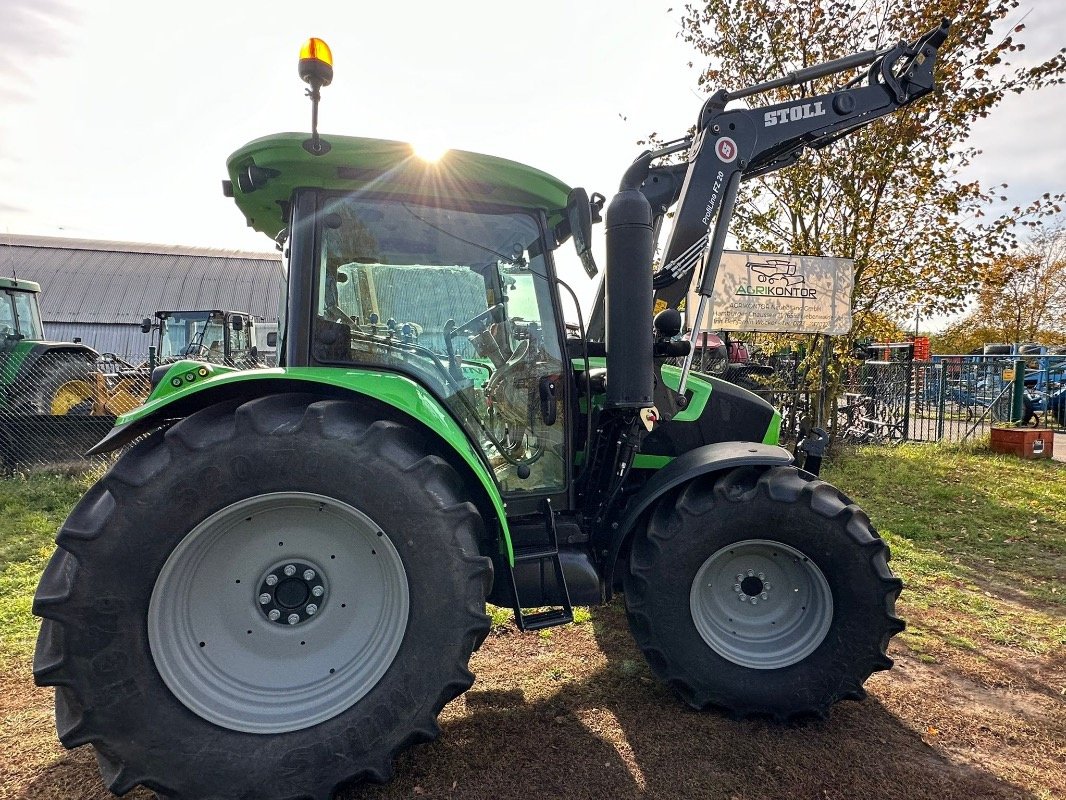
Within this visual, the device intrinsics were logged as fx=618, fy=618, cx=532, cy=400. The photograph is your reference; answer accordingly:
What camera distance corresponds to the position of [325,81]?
2188mm

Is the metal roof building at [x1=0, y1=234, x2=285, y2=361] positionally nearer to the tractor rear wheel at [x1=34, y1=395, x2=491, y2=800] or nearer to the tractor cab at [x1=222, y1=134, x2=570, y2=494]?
the tractor cab at [x1=222, y1=134, x2=570, y2=494]

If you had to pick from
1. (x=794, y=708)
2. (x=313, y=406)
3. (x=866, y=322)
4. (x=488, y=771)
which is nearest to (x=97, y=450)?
(x=313, y=406)

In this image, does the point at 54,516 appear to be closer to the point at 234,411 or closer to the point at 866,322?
the point at 234,411

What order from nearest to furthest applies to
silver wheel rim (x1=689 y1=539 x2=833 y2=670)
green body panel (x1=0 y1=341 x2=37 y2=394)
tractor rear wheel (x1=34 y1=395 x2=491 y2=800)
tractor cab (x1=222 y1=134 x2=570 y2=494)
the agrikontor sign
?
tractor rear wheel (x1=34 y1=395 x2=491 y2=800)
tractor cab (x1=222 y1=134 x2=570 y2=494)
silver wheel rim (x1=689 y1=539 x2=833 y2=670)
green body panel (x1=0 y1=341 x2=37 y2=394)
the agrikontor sign

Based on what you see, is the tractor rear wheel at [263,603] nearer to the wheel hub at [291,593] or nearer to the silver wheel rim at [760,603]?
the wheel hub at [291,593]

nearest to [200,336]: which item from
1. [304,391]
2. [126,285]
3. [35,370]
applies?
[35,370]

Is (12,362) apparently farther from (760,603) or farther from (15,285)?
(760,603)

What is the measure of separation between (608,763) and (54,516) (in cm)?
630

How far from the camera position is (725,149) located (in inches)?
130

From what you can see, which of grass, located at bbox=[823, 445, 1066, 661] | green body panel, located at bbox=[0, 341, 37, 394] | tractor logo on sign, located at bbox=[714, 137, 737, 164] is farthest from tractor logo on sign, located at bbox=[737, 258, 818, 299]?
green body panel, located at bbox=[0, 341, 37, 394]

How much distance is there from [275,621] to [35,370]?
8515 mm

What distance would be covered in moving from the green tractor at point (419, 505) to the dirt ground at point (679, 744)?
0.64 feet

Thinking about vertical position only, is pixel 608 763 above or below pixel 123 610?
below

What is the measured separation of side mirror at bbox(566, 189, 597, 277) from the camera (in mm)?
2602
